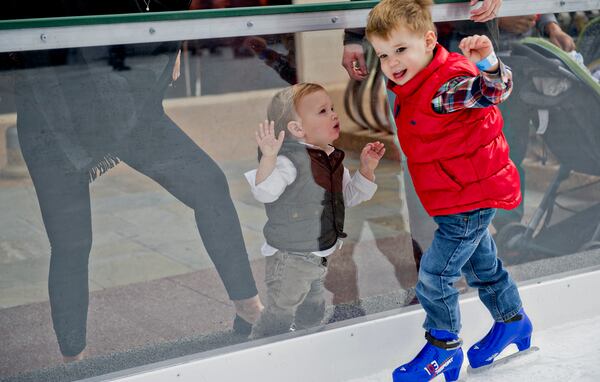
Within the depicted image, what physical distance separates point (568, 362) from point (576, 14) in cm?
118

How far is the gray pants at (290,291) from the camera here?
2.72m

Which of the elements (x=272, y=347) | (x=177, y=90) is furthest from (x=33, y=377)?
(x=177, y=90)

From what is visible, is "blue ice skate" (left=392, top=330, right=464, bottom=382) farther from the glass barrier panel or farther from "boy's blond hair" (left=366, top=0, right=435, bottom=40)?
"boy's blond hair" (left=366, top=0, right=435, bottom=40)

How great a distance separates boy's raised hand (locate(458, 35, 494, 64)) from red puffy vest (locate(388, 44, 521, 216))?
67 mm

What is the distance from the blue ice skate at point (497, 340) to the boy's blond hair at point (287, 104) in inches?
34.7

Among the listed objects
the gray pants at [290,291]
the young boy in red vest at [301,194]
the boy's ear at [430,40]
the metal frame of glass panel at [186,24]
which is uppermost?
the metal frame of glass panel at [186,24]

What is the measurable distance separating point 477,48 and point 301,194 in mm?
668

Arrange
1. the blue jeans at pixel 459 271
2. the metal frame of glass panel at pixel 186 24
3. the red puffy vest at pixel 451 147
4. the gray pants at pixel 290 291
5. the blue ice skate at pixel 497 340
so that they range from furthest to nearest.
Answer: the blue ice skate at pixel 497 340 < the gray pants at pixel 290 291 < the blue jeans at pixel 459 271 < the red puffy vest at pixel 451 147 < the metal frame of glass panel at pixel 186 24

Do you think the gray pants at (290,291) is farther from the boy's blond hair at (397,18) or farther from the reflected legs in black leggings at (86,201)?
the boy's blond hair at (397,18)

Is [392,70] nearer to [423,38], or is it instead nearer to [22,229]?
[423,38]

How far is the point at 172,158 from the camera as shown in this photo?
256 cm

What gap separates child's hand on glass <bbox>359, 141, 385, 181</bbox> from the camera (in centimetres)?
279

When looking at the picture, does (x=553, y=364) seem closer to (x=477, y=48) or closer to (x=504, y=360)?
(x=504, y=360)

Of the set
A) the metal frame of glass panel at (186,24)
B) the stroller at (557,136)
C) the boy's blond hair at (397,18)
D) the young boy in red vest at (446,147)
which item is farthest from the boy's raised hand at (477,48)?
the stroller at (557,136)
